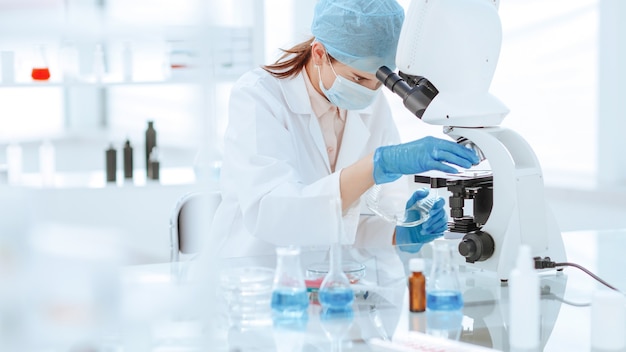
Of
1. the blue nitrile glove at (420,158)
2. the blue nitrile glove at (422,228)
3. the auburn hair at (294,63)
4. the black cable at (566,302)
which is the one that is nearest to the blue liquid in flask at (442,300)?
the black cable at (566,302)

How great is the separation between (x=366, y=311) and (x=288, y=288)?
0.16m

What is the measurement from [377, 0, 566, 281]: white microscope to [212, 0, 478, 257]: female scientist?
0.27 ft

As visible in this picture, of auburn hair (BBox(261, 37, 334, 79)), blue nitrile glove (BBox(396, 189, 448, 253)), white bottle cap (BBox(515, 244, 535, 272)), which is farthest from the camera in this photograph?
auburn hair (BBox(261, 37, 334, 79))

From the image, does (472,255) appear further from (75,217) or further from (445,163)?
(75,217)

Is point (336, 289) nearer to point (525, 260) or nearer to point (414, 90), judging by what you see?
point (525, 260)

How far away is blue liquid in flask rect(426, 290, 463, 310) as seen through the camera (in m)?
1.52

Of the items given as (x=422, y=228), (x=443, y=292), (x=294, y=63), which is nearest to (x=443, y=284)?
(x=443, y=292)

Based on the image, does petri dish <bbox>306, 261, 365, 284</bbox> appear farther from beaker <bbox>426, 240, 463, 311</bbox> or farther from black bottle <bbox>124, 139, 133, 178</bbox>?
black bottle <bbox>124, 139, 133, 178</bbox>

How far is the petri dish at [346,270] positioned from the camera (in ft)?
5.50

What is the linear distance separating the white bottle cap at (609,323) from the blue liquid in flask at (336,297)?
434 millimetres

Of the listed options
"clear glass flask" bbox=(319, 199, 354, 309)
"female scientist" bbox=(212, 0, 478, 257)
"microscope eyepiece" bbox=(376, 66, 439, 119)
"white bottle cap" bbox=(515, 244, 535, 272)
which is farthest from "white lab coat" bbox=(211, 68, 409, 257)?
"white bottle cap" bbox=(515, 244, 535, 272)

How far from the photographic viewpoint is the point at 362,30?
2021 millimetres

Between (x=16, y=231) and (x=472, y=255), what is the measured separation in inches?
50.2

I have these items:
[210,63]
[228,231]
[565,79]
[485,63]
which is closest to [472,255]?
[485,63]
